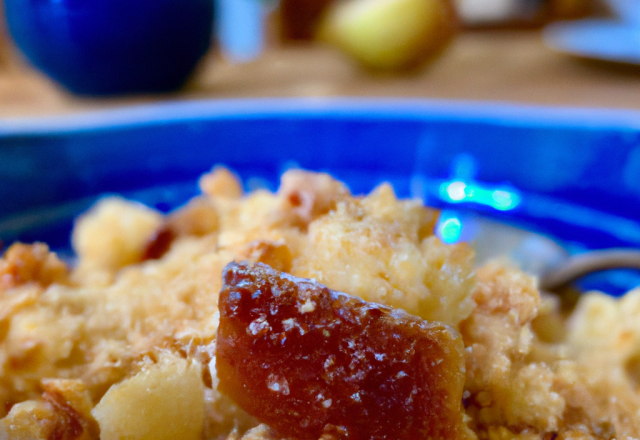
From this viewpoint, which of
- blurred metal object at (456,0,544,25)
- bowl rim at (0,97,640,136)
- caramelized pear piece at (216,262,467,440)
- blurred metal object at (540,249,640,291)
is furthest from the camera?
blurred metal object at (456,0,544,25)

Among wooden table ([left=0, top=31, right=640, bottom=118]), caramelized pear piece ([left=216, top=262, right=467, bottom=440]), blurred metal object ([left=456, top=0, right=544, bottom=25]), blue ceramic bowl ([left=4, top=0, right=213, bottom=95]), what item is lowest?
caramelized pear piece ([left=216, top=262, right=467, bottom=440])

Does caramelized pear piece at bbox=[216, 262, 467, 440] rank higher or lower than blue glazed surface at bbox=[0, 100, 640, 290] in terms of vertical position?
lower

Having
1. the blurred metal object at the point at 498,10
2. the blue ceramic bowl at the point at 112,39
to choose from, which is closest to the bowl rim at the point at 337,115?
the blue ceramic bowl at the point at 112,39

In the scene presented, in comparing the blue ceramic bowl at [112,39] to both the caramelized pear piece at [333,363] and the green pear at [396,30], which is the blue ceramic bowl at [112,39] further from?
the caramelized pear piece at [333,363]

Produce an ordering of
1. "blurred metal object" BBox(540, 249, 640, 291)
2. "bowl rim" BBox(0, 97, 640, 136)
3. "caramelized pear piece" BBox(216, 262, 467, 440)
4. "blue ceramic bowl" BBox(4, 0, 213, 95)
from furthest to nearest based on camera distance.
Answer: "blue ceramic bowl" BBox(4, 0, 213, 95), "bowl rim" BBox(0, 97, 640, 136), "blurred metal object" BBox(540, 249, 640, 291), "caramelized pear piece" BBox(216, 262, 467, 440)

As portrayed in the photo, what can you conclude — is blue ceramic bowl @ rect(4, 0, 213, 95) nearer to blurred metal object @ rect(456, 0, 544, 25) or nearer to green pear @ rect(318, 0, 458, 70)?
green pear @ rect(318, 0, 458, 70)

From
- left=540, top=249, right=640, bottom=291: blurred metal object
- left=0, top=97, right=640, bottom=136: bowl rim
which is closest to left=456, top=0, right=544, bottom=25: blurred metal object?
left=0, top=97, right=640, bottom=136: bowl rim

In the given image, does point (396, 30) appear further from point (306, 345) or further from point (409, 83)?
point (306, 345)

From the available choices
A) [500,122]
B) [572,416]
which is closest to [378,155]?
[500,122]
